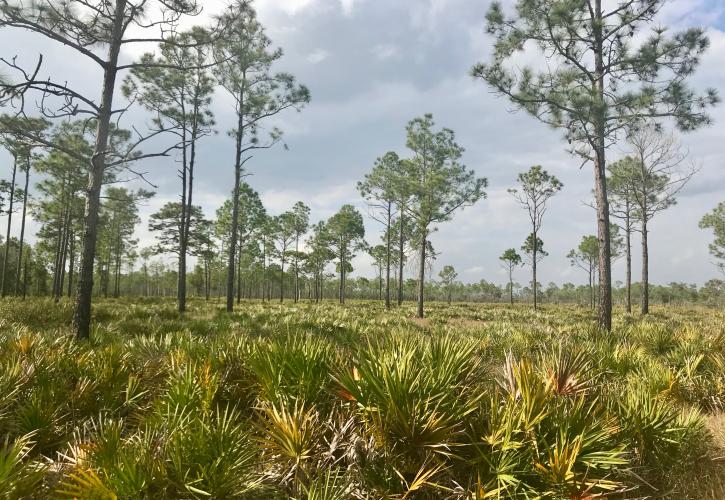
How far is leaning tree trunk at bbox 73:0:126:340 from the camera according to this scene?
9582mm

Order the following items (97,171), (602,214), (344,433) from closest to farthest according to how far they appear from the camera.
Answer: (344,433) < (97,171) < (602,214)

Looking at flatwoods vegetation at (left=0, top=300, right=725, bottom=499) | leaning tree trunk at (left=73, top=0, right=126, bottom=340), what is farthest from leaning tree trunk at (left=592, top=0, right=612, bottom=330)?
leaning tree trunk at (left=73, top=0, right=126, bottom=340)

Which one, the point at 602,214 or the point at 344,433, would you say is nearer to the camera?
the point at 344,433

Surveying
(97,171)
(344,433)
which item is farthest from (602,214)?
(97,171)

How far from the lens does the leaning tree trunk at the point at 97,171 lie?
31.4ft

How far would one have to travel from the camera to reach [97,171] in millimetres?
9695

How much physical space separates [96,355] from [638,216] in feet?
121

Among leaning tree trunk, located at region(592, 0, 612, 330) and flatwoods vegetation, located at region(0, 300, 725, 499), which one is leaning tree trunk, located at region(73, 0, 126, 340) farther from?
leaning tree trunk, located at region(592, 0, 612, 330)

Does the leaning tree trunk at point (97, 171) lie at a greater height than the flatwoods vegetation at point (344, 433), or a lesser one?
greater

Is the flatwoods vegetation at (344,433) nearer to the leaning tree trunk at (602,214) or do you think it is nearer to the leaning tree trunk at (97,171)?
the leaning tree trunk at (97,171)

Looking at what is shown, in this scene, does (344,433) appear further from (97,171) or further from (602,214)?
(602,214)

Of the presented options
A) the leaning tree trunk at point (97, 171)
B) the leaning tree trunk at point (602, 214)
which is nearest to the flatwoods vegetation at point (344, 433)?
the leaning tree trunk at point (97, 171)

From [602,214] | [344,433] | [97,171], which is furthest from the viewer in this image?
[602,214]

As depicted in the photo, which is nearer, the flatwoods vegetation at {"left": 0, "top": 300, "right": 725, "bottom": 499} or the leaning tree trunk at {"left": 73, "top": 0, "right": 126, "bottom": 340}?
the flatwoods vegetation at {"left": 0, "top": 300, "right": 725, "bottom": 499}
